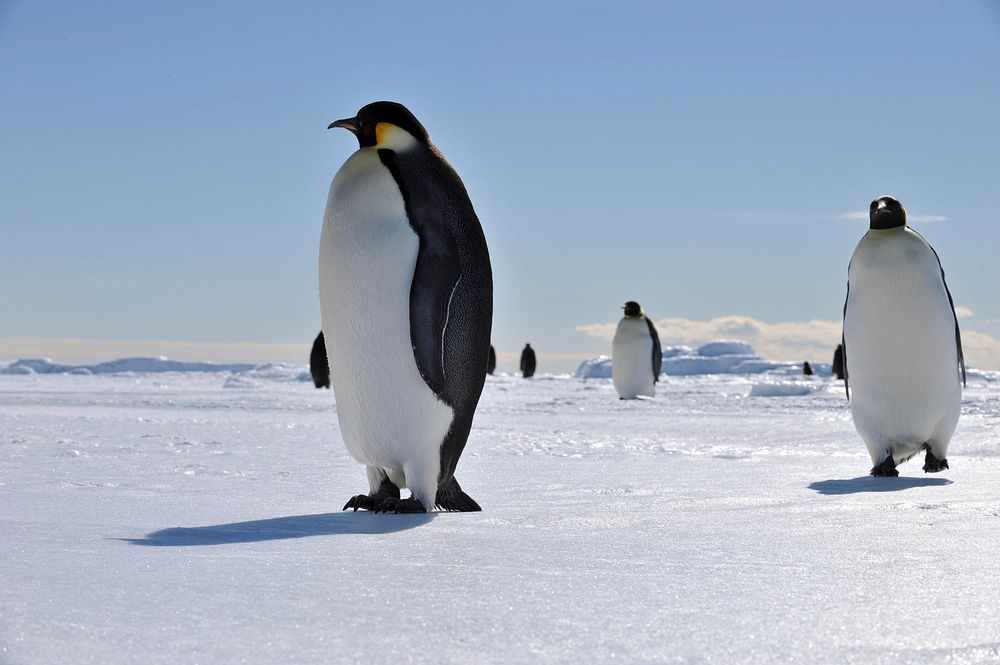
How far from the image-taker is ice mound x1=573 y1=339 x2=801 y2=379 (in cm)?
4228

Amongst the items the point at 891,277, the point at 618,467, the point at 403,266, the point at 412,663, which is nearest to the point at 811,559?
the point at 412,663

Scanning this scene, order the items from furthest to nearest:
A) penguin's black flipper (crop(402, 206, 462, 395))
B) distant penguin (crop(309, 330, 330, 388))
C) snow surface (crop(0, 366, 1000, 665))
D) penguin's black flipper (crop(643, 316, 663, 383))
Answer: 1. distant penguin (crop(309, 330, 330, 388))
2. penguin's black flipper (crop(643, 316, 663, 383))
3. penguin's black flipper (crop(402, 206, 462, 395))
4. snow surface (crop(0, 366, 1000, 665))

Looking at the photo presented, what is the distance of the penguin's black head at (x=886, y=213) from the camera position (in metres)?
6.14

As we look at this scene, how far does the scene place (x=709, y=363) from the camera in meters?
46.3

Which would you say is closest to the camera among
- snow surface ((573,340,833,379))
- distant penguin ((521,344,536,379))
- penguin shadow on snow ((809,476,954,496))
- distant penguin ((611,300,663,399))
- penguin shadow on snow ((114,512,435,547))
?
penguin shadow on snow ((114,512,435,547))

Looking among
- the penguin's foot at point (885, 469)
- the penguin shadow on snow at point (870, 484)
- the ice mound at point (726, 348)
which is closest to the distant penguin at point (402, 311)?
the penguin shadow on snow at point (870, 484)

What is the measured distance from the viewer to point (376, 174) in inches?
155

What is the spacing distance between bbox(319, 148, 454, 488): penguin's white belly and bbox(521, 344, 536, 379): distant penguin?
36431mm

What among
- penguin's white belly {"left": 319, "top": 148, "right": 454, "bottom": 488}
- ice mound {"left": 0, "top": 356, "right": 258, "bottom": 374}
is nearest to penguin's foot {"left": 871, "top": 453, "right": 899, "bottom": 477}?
penguin's white belly {"left": 319, "top": 148, "right": 454, "bottom": 488}

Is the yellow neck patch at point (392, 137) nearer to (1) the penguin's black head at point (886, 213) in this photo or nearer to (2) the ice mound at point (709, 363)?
(1) the penguin's black head at point (886, 213)

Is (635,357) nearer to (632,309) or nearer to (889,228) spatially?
(632,309)

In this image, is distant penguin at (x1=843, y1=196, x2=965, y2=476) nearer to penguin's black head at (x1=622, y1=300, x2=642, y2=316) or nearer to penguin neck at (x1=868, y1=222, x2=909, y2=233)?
penguin neck at (x1=868, y1=222, x2=909, y2=233)

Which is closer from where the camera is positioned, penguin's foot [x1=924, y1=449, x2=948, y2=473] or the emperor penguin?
penguin's foot [x1=924, y1=449, x2=948, y2=473]

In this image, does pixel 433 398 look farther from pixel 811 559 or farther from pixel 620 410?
pixel 620 410
